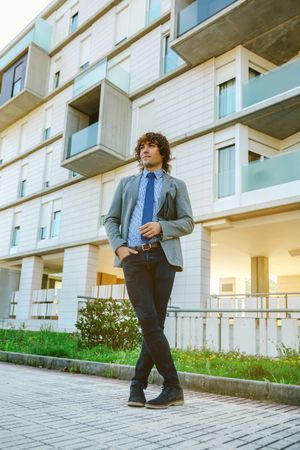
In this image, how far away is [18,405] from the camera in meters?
3.00

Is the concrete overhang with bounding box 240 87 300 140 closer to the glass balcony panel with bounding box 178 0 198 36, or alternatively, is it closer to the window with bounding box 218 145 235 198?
the window with bounding box 218 145 235 198

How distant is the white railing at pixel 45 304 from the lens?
2075 centimetres

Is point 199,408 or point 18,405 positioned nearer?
point 18,405

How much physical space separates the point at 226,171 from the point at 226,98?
9.15 ft

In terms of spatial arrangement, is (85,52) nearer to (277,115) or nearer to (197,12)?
(197,12)

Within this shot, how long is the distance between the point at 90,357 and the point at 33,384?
227cm

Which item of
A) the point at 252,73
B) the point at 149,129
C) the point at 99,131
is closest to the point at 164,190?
the point at 252,73

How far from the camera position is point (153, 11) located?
1912 cm

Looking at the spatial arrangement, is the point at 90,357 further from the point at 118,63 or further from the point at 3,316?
the point at 3,316

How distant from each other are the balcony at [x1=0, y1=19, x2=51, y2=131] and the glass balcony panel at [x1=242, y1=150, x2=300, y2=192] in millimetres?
16153

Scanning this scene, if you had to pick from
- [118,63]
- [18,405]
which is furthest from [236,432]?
[118,63]

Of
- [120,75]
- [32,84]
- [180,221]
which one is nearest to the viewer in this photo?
[180,221]

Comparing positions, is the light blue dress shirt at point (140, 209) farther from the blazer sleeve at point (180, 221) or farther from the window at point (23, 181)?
the window at point (23, 181)

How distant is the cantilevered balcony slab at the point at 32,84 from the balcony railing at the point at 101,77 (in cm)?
605
